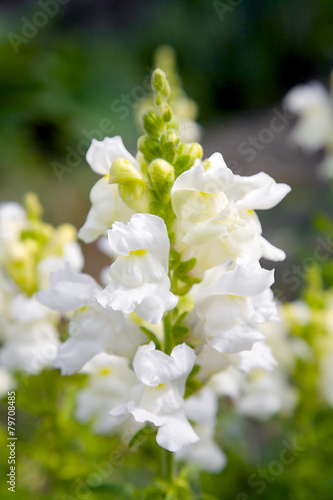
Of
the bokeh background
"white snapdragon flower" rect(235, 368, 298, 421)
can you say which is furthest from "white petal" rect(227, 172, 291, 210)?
the bokeh background

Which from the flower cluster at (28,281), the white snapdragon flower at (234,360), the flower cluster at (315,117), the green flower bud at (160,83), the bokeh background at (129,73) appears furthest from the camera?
the bokeh background at (129,73)

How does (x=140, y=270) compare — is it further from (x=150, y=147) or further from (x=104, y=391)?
(x=104, y=391)

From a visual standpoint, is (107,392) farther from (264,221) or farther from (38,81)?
(38,81)

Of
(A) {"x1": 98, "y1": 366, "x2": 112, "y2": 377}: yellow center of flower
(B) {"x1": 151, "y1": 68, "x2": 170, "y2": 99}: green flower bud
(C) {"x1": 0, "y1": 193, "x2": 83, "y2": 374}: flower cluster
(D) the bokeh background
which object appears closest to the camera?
(B) {"x1": 151, "y1": 68, "x2": 170, "y2": 99}: green flower bud

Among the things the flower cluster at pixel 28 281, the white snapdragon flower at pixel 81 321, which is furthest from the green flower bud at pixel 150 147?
the flower cluster at pixel 28 281

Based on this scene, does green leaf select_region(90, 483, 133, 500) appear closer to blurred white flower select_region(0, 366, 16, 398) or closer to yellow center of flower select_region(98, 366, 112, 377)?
yellow center of flower select_region(98, 366, 112, 377)

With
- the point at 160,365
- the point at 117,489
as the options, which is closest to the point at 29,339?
the point at 117,489

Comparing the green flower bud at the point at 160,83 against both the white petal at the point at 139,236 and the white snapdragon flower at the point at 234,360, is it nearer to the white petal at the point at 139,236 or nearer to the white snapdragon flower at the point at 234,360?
the white petal at the point at 139,236
